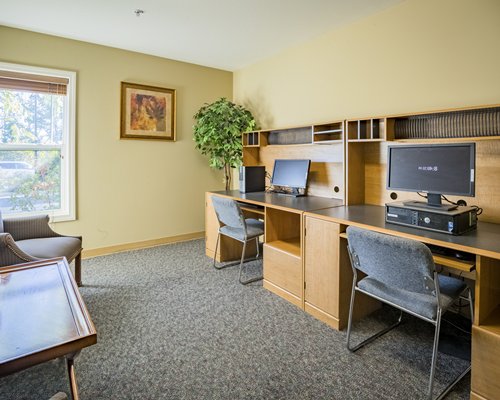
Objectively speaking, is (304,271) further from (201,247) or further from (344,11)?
(344,11)

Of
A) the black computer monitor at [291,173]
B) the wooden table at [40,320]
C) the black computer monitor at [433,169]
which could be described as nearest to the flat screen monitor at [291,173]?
the black computer monitor at [291,173]

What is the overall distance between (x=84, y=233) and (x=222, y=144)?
76.7 inches

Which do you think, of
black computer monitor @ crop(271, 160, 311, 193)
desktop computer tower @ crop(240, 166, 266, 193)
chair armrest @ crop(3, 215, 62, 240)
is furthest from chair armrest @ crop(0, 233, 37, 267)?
black computer monitor @ crop(271, 160, 311, 193)

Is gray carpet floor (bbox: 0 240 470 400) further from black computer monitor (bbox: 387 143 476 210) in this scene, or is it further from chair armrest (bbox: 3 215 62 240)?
black computer monitor (bbox: 387 143 476 210)

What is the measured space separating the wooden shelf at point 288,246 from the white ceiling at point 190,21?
6.71ft

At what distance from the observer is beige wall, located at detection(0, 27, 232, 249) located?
3.50m

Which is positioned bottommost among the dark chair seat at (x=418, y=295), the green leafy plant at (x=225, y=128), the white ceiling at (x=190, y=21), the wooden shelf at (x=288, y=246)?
the dark chair seat at (x=418, y=295)

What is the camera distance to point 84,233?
370 centimetres

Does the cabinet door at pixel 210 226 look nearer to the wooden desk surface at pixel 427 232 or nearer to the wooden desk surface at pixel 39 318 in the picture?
the wooden desk surface at pixel 427 232

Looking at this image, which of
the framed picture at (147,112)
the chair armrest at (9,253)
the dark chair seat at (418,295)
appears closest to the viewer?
the dark chair seat at (418,295)

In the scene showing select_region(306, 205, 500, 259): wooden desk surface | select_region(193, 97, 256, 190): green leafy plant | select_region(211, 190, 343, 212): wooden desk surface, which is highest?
select_region(193, 97, 256, 190): green leafy plant

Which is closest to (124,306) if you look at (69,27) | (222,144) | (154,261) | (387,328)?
(154,261)

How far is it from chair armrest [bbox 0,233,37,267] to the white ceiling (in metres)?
1.99

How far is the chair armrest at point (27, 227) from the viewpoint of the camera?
267 centimetres
